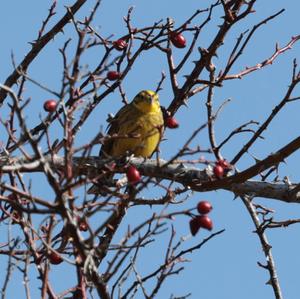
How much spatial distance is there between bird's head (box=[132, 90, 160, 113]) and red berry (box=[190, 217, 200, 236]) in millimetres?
3586

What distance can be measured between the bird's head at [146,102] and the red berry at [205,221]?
3.58 m

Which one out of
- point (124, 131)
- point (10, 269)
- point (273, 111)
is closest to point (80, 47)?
point (10, 269)

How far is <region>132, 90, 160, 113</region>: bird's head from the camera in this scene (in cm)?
772

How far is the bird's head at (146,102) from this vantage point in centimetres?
772

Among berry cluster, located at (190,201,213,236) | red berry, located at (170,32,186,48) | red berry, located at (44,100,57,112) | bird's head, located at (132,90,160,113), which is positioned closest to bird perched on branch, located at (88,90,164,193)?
bird's head, located at (132,90,160,113)

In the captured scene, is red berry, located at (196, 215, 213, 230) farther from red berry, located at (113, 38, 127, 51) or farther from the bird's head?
the bird's head

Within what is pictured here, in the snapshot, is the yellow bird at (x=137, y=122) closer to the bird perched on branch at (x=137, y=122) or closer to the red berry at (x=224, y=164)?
the bird perched on branch at (x=137, y=122)

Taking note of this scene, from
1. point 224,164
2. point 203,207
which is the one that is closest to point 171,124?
point 224,164

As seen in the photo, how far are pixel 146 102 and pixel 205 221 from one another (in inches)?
149

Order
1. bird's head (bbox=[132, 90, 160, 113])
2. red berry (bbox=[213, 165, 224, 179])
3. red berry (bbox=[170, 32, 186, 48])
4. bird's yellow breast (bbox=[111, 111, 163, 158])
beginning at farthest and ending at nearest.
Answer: bird's head (bbox=[132, 90, 160, 113]) → bird's yellow breast (bbox=[111, 111, 163, 158]) → red berry (bbox=[170, 32, 186, 48]) → red berry (bbox=[213, 165, 224, 179])

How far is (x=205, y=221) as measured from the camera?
4137 millimetres

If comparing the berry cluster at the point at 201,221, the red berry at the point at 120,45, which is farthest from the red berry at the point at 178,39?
the berry cluster at the point at 201,221

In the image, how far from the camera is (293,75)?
5.58 m

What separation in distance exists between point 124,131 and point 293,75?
7.46 feet
